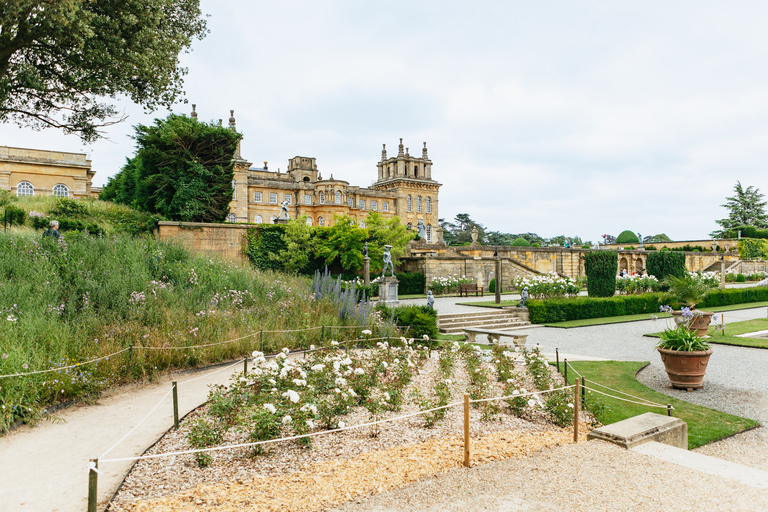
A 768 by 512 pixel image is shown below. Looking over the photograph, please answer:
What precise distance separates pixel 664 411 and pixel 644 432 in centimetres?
193

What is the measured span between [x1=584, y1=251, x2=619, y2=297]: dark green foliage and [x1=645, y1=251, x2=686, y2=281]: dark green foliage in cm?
571

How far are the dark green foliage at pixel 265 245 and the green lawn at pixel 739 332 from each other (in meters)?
15.9

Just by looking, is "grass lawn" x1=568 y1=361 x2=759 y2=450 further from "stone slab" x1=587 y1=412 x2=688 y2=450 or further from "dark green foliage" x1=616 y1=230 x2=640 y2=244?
"dark green foliage" x1=616 y1=230 x2=640 y2=244

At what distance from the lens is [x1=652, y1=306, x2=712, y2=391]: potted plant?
7.31m

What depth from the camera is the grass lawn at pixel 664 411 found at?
216 inches

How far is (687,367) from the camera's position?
7.33 metres

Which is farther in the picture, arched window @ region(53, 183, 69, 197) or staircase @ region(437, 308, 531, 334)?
arched window @ region(53, 183, 69, 197)

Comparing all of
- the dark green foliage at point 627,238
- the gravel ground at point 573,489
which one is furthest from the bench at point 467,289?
the dark green foliage at point 627,238

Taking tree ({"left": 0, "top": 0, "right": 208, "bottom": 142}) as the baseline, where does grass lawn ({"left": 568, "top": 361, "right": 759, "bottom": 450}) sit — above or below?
below

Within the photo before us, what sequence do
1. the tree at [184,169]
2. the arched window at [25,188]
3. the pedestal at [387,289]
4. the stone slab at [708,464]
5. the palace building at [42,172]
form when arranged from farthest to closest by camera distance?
1. the arched window at [25,188]
2. the palace building at [42,172]
3. the tree at [184,169]
4. the pedestal at [387,289]
5. the stone slab at [708,464]

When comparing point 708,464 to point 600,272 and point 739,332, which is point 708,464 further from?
point 600,272

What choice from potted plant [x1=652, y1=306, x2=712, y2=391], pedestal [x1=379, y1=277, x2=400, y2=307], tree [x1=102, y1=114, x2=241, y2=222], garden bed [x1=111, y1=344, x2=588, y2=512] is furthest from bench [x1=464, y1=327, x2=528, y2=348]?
tree [x1=102, y1=114, x2=241, y2=222]

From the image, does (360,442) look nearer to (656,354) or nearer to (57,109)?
(656,354)

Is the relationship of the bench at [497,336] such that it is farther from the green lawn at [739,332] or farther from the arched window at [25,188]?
the arched window at [25,188]
